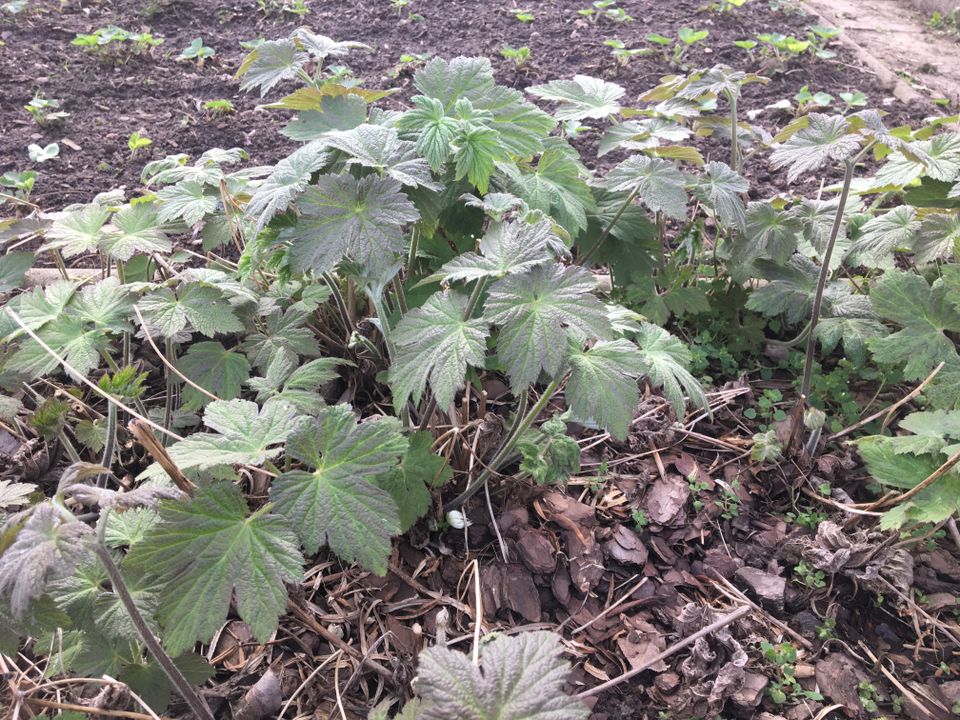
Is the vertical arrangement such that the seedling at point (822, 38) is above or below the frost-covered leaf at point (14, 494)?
above

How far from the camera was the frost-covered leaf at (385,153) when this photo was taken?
4.83 feet

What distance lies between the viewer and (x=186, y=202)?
1.99m

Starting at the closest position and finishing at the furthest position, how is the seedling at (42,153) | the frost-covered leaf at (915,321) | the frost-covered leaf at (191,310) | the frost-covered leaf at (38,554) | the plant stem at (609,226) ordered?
1. the frost-covered leaf at (38,554)
2. the frost-covered leaf at (191,310)
3. the frost-covered leaf at (915,321)
4. the plant stem at (609,226)
5. the seedling at (42,153)

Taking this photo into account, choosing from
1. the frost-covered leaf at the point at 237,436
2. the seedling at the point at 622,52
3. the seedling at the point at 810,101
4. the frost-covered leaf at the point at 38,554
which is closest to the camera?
the frost-covered leaf at the point at 38,554

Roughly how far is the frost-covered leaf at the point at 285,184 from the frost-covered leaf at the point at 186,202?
1.73ft

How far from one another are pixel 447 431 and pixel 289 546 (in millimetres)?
644

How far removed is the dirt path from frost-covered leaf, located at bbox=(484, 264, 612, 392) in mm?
3892

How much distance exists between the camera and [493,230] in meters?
1.46

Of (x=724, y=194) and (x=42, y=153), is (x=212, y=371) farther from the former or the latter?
(x=42, y=153)

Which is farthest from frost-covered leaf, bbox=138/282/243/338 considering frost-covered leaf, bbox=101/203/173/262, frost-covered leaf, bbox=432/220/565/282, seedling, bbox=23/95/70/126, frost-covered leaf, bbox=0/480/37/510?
seedling, bbox=23/95/70/126

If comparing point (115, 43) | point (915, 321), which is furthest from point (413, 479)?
point (115, 43)

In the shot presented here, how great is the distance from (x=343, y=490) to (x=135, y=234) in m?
1.26

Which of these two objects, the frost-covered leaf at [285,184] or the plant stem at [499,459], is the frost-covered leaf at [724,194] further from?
the frost-covered leaf at [285,184]

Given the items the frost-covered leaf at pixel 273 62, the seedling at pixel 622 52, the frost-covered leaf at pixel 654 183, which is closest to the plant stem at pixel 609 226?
the frost-covered leaf at pixel 654 183
